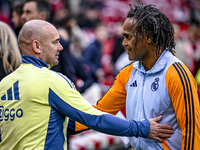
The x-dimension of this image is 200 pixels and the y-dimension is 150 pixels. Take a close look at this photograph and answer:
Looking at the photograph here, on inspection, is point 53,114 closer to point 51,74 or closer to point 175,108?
point 51,74

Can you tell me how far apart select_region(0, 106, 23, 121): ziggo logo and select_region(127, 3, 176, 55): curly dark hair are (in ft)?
3.90

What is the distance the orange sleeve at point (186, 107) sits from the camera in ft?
7.04

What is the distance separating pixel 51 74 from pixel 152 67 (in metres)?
0.93

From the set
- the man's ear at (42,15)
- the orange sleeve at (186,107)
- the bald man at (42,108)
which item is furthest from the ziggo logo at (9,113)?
the man's ear at (42,15)

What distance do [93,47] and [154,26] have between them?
15.7 feet

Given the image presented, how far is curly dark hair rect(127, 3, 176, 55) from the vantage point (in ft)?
8.05

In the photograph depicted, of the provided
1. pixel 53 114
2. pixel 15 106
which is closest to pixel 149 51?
pixel 53 114

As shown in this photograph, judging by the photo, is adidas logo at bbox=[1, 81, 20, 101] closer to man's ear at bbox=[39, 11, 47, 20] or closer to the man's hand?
the man's hand

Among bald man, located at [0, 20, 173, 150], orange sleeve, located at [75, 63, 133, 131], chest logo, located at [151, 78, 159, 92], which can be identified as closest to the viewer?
bald man, located at [0, 20, 173, 150]

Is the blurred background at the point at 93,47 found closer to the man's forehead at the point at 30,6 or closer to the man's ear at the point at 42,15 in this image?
the man's forehead at the point at 30,6

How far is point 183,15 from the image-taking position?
17672mm

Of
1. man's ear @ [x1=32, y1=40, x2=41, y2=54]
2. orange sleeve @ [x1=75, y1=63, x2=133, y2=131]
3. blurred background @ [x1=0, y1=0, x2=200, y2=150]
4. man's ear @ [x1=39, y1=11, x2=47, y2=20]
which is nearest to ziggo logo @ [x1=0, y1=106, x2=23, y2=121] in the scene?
man's ear @ [x1=32, y1=40, x2=41, y2=54]

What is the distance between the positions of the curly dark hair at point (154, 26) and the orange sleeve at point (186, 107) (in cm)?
39

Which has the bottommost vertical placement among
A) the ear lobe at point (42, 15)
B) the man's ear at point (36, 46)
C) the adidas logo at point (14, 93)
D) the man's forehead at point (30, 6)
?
the adidas logo at point (14, 93)
